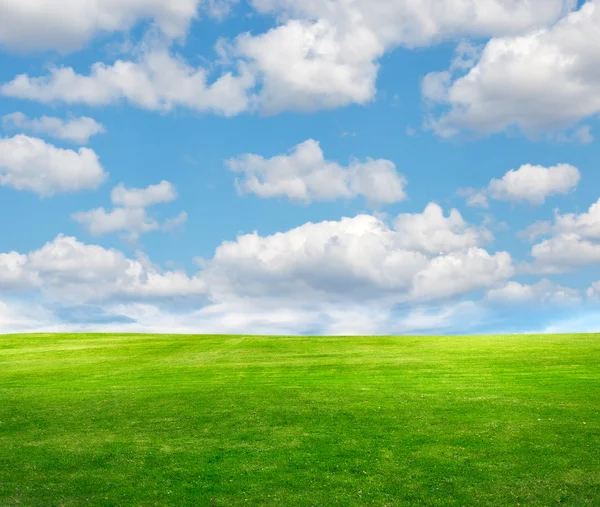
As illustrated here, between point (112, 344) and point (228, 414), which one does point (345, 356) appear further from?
point (112, 344)

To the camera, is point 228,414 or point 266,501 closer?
point 266,501

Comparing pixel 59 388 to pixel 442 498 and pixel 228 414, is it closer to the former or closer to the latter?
pixel 228 414

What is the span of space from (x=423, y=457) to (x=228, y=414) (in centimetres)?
1107

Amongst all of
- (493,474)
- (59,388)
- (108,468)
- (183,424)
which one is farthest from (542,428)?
(59,388)

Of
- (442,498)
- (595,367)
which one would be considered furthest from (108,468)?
(595,367)

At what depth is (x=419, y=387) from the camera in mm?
36031

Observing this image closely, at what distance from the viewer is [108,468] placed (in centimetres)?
2236

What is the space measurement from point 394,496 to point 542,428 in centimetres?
1067

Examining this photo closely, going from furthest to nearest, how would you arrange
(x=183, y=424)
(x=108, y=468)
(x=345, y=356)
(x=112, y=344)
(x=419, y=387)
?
(x=112, y=344) → (x=345, y=356) → (x=419, y=387) → (x=183, y=424) → (x=108, y=468)

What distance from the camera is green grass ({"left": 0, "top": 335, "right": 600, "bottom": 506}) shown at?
19891mm

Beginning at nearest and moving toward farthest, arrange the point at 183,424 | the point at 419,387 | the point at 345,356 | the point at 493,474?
the point at 493,474, the point at 183,424, the point at 419,387, the point at 345,356

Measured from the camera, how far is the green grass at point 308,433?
19.9 metres

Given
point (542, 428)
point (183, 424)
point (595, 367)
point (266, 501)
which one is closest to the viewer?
point (266, 501)

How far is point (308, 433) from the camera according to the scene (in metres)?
25.9
